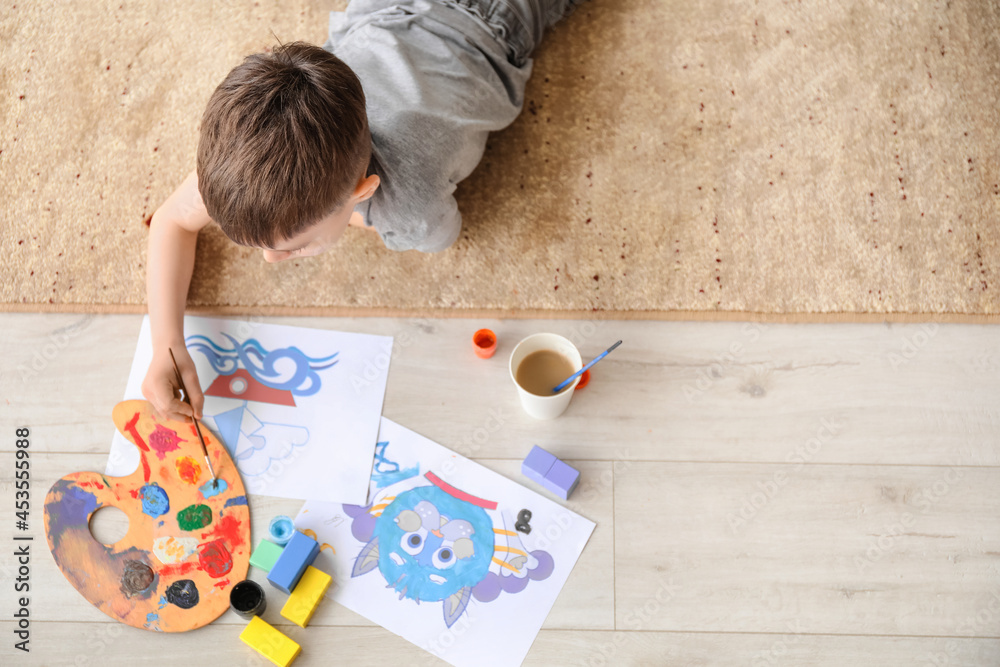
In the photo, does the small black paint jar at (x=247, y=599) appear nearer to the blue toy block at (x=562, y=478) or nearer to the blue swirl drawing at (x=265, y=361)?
the blue swirl drawing at (x=265, y=361)

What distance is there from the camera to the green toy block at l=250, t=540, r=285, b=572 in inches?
34.7

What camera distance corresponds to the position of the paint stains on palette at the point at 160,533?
884mm

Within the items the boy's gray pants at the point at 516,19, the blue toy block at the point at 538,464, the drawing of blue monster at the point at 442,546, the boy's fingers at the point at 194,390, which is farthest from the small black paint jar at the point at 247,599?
the boy's gray pants at the point at 516,19

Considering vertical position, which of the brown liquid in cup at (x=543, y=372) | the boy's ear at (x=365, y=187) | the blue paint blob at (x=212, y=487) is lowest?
the blue paint blob at (x=212, y=487)

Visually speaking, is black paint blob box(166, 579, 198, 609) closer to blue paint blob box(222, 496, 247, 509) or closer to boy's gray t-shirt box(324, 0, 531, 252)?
blue paint blob box(222, 496, 247, 509)

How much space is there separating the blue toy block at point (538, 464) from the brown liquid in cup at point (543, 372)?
0.08 metres

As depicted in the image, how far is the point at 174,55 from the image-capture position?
1207 millimetres

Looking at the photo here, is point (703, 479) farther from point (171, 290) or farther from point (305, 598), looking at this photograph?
point (171, 290)

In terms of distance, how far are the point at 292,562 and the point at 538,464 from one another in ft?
1.04

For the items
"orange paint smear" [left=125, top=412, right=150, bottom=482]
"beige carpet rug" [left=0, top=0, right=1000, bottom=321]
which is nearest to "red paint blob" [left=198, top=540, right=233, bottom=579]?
"orange paint smear" [left=125, top=412, right=150, bottom=482]

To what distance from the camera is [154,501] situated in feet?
3.04

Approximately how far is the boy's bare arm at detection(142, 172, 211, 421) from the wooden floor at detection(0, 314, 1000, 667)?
0.29 feet

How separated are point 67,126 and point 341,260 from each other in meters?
0.52

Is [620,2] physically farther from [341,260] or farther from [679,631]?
[679,631]
